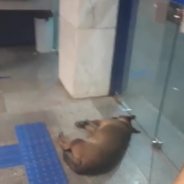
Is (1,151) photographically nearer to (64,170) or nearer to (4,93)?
(64,170)

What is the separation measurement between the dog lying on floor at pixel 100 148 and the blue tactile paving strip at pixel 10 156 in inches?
10.9

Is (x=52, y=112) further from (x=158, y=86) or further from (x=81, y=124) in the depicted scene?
(x=158, y=86)

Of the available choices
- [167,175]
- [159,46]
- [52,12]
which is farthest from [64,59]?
A: [167,175]

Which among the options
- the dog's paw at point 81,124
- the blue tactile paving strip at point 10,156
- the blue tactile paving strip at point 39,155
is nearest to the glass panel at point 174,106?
the dog's paw at point 81,124

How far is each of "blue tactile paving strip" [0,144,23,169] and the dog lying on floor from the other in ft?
0.91

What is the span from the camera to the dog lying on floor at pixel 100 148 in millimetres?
1827

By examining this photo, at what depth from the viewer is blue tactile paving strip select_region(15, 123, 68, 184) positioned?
1841 mm

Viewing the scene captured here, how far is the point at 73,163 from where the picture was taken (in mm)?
1870

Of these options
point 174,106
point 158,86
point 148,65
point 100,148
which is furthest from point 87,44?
point 100,148

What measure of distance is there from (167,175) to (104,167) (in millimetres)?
405

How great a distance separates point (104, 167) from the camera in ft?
6.07

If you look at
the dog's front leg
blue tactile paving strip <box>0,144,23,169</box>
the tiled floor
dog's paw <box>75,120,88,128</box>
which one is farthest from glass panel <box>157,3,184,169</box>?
blue tactile paving strip <box>0,144,23,169</box>

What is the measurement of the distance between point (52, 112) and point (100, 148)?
74 cm

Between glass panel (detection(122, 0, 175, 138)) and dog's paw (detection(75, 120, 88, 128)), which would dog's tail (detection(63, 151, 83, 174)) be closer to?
dog's paw (detection(75, 120, 88, 128))
